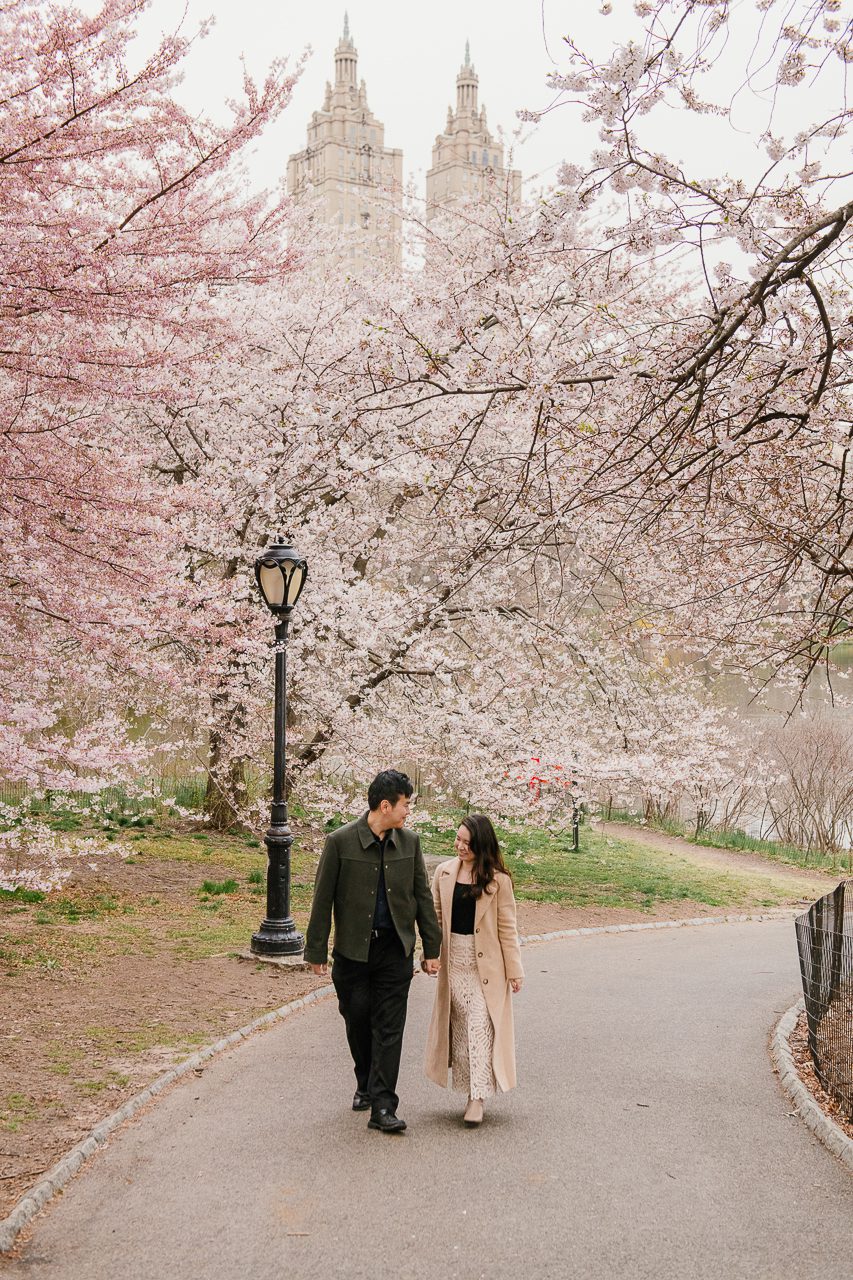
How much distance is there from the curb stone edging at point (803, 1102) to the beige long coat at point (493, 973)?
167 cm

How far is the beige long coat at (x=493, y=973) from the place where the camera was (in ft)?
20.4

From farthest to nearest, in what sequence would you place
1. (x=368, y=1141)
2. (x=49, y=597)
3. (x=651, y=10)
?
(x=49, y=597) < (x=368, y=1141) < (x=651, y=10)

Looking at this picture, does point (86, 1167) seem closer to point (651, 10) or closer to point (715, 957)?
point (651, 10)

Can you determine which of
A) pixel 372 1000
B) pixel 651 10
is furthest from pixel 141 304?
pixel 372 1000

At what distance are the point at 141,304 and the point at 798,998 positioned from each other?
7943 mm

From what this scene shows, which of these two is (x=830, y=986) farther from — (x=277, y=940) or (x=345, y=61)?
(x=345, y=61)

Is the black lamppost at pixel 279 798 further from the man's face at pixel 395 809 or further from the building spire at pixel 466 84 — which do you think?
the building spire at pixel 466 84

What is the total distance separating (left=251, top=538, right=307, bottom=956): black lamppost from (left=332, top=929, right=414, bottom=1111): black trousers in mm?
4263

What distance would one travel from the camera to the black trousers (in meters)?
5.91

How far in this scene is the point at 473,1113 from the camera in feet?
19.8

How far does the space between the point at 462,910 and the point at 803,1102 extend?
2.33 meters

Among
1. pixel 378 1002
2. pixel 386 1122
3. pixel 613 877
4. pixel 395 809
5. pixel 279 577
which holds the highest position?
pixel 279 577

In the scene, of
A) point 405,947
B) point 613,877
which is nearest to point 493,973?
point 405,947

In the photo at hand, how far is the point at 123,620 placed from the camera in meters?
9.80
